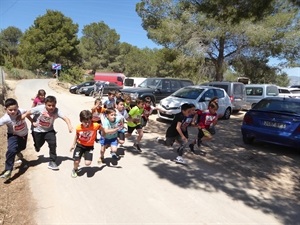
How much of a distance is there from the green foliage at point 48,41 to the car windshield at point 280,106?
48.4m

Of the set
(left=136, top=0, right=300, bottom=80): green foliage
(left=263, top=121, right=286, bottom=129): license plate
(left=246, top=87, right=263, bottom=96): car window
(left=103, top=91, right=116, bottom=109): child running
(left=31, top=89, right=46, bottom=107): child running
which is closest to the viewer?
(left=31, top=89, right=46, bottom=107): child running

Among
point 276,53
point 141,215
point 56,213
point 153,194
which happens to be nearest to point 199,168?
point 153,194

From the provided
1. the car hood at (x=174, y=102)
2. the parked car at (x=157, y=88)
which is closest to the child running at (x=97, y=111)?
the car hood at (x=174, y=102)

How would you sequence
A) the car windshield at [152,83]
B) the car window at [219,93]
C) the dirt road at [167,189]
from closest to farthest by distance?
the dirt road at [167,189], the car window at [219,93], the car windshield at [152,83]

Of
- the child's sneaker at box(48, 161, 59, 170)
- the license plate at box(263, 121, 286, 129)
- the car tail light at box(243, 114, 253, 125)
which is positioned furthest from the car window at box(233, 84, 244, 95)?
the child's sneaker at box(48, 161, 59, 170)

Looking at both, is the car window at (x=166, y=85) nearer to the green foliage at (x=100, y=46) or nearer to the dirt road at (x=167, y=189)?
the dirt road at (x=167, y=189)

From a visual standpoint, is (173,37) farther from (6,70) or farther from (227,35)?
(6,70)

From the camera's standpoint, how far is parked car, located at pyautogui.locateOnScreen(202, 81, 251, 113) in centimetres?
1447

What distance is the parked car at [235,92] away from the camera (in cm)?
1447

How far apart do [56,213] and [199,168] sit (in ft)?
10.3

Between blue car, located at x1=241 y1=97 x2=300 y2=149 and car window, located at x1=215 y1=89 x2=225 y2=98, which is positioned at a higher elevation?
car window, located at x1=215 y1=89 x2=225 y2=98

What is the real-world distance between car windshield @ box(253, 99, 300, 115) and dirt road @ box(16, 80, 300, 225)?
1155 millimetres

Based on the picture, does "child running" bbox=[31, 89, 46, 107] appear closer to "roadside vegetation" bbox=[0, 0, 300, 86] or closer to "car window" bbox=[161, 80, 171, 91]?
"roadside vegetation" bbox=[0, 0, 300, 86]

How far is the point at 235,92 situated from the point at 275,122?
7857 millimetres
